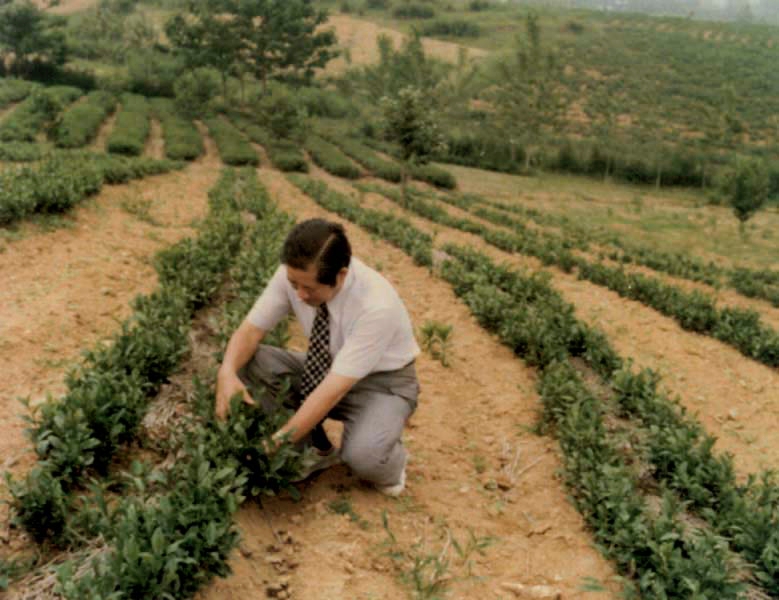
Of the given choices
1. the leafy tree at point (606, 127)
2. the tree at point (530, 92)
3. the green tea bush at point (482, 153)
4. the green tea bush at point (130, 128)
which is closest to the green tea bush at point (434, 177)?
the green tea bush at point (482, 153)

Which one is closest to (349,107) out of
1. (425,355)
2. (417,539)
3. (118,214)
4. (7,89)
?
(7,89)

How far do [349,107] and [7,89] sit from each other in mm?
23329

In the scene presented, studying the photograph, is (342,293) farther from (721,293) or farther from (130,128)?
(130,128)

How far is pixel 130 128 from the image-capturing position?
28.1 m

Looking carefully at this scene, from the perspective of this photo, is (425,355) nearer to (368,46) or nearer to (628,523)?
(628,523)

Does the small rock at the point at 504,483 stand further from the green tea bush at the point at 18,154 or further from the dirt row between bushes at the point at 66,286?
the green tea bush at the point at 18,154

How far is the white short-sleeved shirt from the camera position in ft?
11.6

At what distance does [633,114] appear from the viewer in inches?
2263

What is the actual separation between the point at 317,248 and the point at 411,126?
17.3m

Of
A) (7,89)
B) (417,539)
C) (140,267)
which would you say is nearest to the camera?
(417,539)

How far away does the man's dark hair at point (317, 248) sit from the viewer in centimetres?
335

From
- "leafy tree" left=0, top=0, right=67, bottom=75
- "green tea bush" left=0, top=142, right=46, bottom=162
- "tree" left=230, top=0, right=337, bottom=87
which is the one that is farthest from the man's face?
"leafy tree" left=0, top=0, right=67, bottom=75

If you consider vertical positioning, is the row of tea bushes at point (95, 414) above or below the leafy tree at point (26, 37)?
below

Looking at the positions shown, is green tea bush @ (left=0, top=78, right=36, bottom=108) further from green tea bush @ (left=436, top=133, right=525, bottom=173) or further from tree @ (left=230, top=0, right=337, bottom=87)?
green tea bush @ (left=436, top=133, right=525, bottom=173)
